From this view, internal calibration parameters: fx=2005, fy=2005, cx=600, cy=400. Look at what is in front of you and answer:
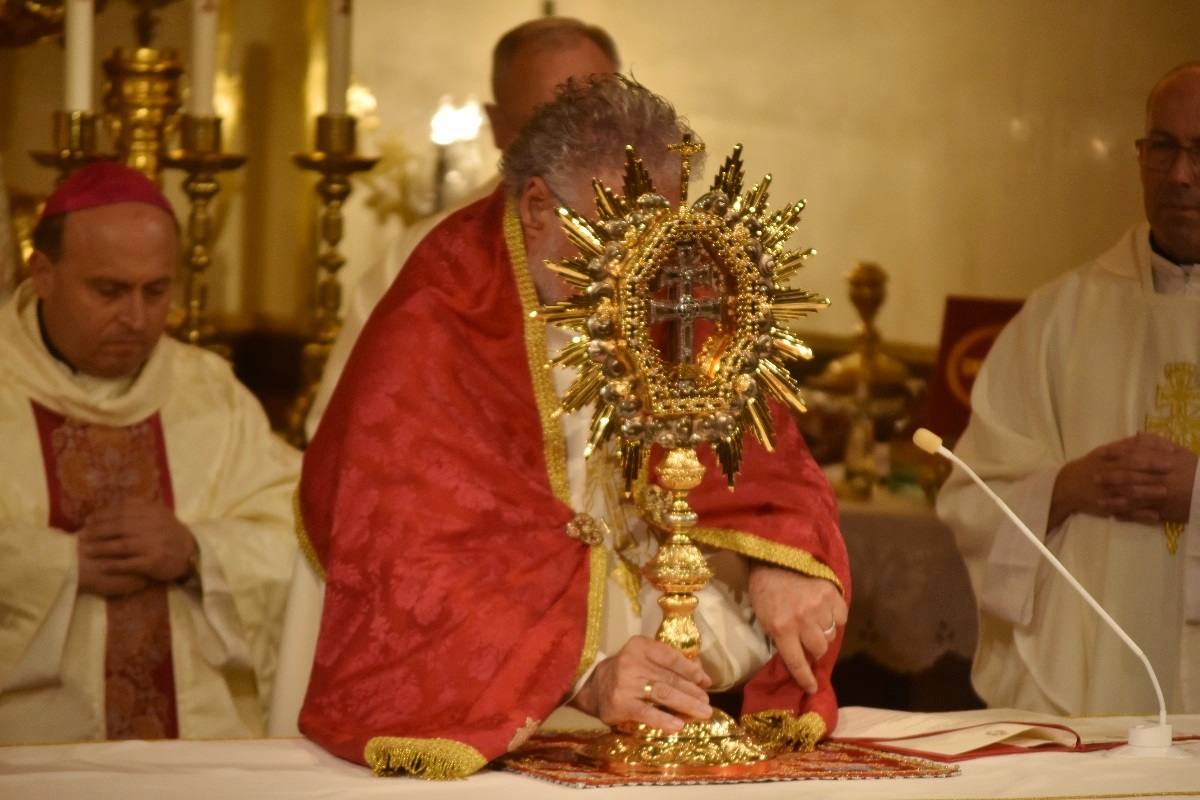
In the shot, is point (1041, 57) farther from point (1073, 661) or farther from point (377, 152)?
point (1073, 661)

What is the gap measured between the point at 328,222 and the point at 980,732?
2.57 metres

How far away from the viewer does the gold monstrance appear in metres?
2.79

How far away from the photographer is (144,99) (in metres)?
5.11

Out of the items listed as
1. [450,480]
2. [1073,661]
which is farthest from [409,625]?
[1073,661]

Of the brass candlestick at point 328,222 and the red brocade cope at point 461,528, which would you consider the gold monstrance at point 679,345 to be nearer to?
the red brocade cope at point 461,528

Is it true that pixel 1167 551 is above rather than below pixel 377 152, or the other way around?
below

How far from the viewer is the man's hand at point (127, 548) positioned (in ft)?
13.0

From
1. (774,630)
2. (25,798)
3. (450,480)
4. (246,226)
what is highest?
(246,226)

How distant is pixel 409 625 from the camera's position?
9.55 ft

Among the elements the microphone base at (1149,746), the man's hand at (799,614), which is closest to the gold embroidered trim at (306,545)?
the man's hand at (799,614)

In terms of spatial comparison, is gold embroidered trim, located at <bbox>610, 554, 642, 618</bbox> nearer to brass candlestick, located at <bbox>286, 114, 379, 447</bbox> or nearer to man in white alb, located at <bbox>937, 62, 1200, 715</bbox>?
man in white alb, located at <bbox>937, 62, 1200, 715</bbox>

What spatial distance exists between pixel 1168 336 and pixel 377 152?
326cm

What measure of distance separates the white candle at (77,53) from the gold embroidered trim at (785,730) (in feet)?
7.59

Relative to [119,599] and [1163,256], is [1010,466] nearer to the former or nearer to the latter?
[1163,256]
